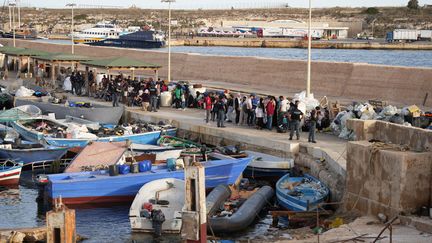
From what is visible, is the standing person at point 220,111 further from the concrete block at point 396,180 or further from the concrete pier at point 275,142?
the concrete block at point 396,180

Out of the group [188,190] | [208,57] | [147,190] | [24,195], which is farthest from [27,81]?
[188,190]

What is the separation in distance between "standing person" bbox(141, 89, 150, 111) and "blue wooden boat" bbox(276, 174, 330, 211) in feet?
43.3

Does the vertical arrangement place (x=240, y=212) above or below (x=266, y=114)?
below

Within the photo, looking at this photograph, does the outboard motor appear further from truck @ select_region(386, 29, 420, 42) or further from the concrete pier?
truck @ select_region(386, 29, 420, 42)

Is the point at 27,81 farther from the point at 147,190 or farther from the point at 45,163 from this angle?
the point at 147,190

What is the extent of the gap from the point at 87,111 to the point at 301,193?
15.6m

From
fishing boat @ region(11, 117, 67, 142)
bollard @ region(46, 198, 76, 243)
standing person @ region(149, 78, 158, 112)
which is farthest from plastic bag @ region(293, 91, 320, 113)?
bollard @ region(46, 198, 76, 243)

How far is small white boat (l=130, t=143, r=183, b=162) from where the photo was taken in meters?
27.4

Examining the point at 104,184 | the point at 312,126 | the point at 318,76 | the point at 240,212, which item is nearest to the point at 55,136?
the point at 104,184

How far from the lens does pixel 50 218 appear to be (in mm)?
16297

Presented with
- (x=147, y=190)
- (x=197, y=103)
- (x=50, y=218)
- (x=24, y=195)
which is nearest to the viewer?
(x=50, y=218)

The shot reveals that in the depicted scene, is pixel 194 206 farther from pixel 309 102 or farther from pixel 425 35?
pixel 425 35

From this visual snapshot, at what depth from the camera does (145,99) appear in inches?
1475

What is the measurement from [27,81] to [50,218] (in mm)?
35502
